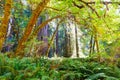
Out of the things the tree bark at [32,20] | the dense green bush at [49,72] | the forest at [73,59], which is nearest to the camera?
the dense green bush at [49,72]

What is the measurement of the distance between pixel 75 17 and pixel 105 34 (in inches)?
58.6

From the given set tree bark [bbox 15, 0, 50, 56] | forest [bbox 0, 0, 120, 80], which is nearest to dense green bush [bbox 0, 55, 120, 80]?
forest [bbox 0, 0, 120, 80]

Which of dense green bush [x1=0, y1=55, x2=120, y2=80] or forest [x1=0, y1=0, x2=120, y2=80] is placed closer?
dense green bush [x1=0, y1=55, x2=120, y2=80]

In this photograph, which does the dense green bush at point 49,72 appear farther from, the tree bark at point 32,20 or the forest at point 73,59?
the tree bark at point 32,20

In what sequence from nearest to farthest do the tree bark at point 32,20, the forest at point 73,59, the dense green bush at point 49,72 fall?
the dense green bush at point 49,72, the forest at point 73,59, the tree bark at point 32,20

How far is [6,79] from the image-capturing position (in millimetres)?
4945

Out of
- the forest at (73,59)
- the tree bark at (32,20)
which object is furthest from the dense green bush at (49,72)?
the tree bark at (32,20)

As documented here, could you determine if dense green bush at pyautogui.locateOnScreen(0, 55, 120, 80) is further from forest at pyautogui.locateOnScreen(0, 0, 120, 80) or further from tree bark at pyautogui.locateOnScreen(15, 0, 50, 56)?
tree bark at pyautogui.locateOnScreen(15, 0, 50, 56)

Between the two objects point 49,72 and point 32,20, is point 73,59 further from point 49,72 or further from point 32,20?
point 49,72

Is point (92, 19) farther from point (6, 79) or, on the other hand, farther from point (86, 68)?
point (6, 79)

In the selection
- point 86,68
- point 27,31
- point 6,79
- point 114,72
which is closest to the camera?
point 6,79

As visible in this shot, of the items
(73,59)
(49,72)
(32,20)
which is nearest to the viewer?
(49,72)

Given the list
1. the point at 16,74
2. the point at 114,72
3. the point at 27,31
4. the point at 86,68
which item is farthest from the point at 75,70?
the point at 27,31

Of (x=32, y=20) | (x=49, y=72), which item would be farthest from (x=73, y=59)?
(x=49, y=72)
